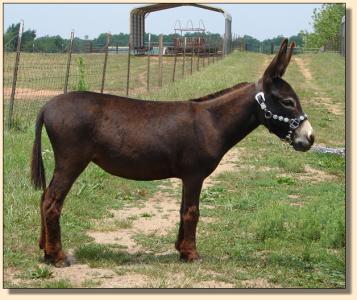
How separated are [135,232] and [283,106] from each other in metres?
2.44

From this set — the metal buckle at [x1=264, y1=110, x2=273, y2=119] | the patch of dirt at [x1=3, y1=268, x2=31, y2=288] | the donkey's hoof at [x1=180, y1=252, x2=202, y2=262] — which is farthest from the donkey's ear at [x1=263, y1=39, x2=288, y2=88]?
the patch of dirt at [x1=3, y1=268, x2=31, y2=288]

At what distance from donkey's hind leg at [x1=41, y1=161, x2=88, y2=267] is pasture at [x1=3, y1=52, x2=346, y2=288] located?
0.18m

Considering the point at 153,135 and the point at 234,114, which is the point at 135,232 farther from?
the point at 234,114

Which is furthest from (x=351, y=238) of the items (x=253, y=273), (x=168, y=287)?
(x=168, y=287)

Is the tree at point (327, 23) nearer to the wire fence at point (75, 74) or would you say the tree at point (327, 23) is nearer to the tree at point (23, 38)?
the wire fence at point (75, 74)

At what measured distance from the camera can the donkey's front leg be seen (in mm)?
5477

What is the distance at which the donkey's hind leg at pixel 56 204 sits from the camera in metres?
5.30

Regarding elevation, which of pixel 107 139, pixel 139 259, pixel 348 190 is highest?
pixel 107 139

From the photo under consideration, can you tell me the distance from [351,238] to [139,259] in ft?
7.24

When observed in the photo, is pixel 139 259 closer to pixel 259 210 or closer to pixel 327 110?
pixel 259 210

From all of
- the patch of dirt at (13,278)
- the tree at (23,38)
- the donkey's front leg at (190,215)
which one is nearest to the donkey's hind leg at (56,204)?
the patch of dirt at (13,278)

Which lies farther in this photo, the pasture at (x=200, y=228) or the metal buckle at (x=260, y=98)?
the metal buckle at (x=260, y=98)

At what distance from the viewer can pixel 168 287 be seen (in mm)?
4816

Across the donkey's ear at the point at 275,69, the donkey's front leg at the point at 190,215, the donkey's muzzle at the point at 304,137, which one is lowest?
the donkey's front leg at the point at 190,215
